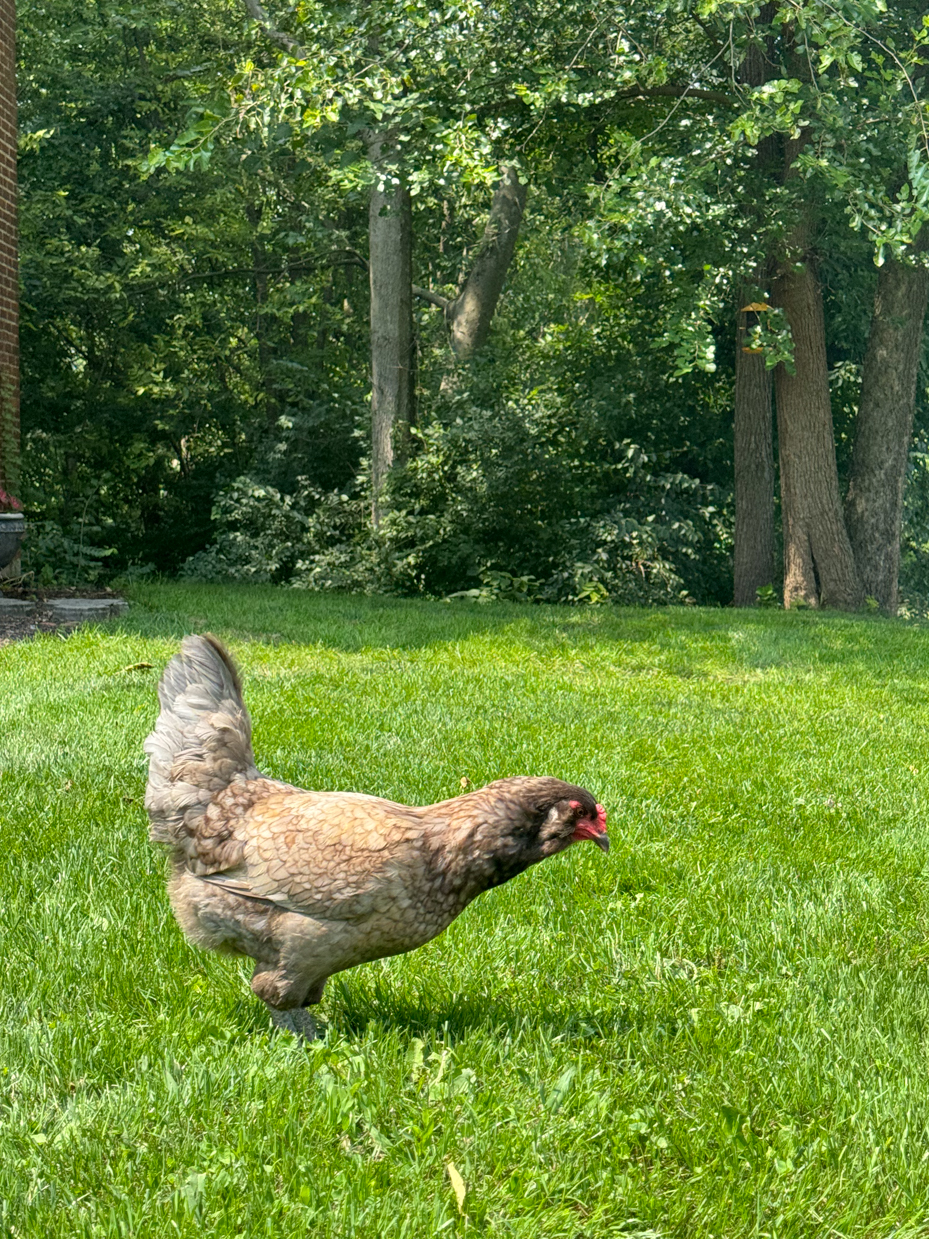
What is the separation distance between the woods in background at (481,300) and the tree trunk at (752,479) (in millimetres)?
52

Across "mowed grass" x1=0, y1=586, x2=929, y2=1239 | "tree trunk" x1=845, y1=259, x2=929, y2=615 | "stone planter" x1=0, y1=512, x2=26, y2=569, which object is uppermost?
"tree trunk" x1=845, y1=259, x2=929, y2=615

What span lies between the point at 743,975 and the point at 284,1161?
5.45 ft

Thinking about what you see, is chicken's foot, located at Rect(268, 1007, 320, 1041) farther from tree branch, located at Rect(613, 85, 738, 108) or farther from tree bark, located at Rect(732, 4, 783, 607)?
tree bark, located at Rect(732, 4, 783, 607)

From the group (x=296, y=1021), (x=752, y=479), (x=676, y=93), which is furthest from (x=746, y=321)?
(x=296, y=1021)

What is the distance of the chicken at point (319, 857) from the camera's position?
3.05 m

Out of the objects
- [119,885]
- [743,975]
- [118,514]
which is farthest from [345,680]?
[118,514]

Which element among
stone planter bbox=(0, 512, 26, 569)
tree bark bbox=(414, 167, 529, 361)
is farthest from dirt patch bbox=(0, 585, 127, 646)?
tree bark bbox=(414, 167, 529, 361)

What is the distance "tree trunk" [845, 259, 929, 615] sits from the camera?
15.5 m

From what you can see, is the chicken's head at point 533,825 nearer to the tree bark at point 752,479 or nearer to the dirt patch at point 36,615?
the dirt patch at point 36,615

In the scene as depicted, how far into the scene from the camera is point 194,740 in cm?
342

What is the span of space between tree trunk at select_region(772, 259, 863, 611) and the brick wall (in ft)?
28.3

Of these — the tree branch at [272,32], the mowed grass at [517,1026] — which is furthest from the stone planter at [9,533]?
the tree branch at [272,32]

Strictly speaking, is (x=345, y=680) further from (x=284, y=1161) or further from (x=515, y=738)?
(x=284, y=1161)

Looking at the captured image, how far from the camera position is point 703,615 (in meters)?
12.7
